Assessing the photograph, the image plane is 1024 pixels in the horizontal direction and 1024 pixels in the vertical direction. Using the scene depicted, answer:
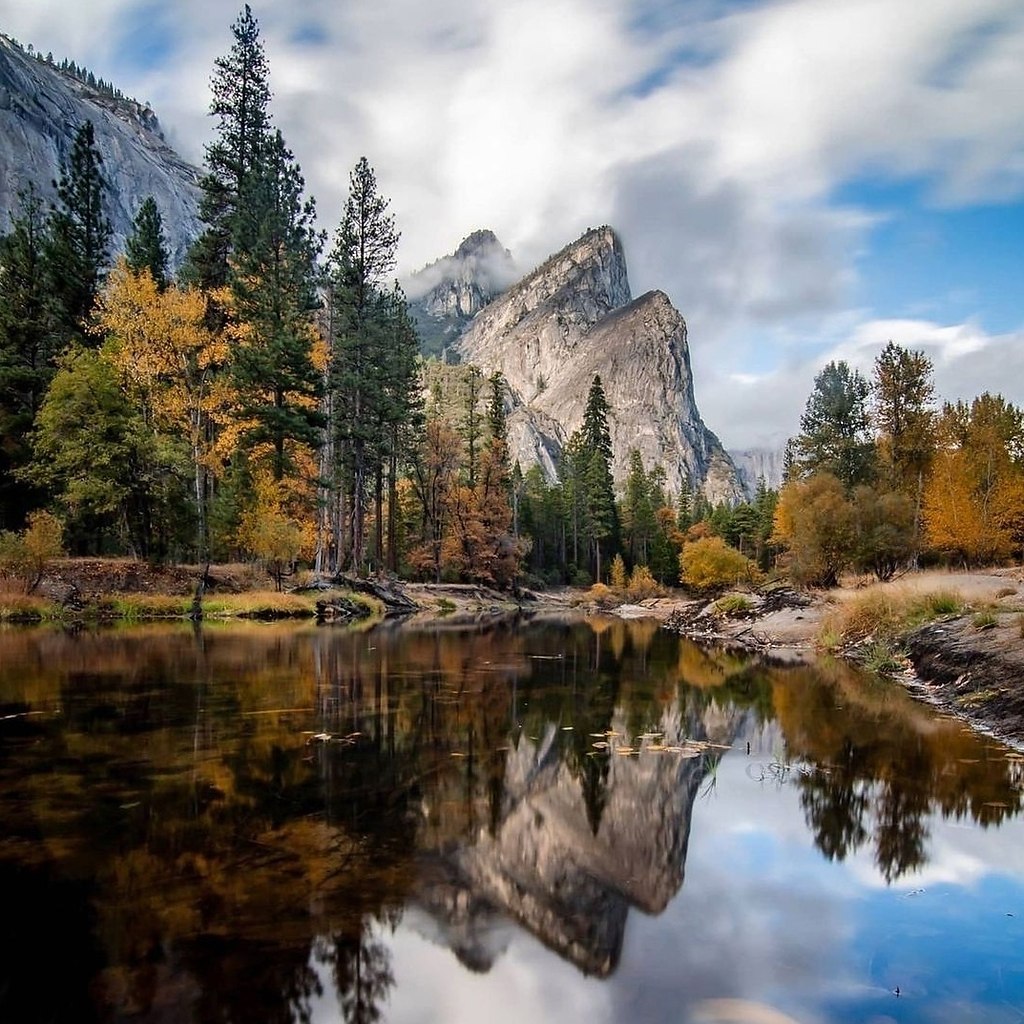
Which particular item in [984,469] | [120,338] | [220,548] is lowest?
[220,548]

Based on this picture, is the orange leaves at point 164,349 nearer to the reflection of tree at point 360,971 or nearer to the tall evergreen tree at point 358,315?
the tall evergreen tree at point 358,315

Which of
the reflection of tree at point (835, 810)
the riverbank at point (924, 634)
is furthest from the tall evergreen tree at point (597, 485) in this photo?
the reflection of tree at point (835, 810)

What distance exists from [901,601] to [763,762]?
45.2 feet

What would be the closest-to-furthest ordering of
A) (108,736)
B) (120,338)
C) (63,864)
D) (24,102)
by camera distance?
(63,864) → (108,736) → (120,338) → (24,102)

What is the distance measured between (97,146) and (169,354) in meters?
163

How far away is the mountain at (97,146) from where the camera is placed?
124438mm

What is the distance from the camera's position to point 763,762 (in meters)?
8.84

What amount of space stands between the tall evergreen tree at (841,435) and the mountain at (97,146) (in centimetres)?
9128

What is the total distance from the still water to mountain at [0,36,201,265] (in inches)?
4447

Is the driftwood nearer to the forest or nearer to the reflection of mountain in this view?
the forest

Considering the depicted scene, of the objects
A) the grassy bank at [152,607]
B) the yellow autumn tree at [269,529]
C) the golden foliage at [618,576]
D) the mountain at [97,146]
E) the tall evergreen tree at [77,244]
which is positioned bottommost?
the grassy bank at [152,607]

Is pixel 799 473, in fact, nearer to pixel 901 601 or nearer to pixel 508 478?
pixel 508 478

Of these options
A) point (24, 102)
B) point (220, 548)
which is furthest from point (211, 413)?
point (24, 102)

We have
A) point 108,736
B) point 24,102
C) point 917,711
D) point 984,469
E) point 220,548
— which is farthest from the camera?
point 24,102
